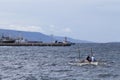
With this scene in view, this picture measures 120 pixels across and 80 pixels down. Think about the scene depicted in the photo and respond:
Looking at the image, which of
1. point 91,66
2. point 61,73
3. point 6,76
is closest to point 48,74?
point 61,73

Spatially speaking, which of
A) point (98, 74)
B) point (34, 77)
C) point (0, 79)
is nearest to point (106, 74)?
point (98, 74)

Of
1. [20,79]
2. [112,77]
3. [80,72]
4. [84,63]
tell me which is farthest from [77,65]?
[20,79]

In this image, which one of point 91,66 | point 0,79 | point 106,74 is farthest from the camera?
point 91,66

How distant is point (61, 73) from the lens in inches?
2667

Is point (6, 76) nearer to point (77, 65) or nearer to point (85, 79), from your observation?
point (85, 79)

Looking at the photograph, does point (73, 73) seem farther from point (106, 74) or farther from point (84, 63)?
point (84, 63)

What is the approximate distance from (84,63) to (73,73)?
46.5ft

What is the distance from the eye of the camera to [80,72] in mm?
69062

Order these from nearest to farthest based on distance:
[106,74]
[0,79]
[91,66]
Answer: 1. [0,79]
2. [106,74]
3. [91,66]

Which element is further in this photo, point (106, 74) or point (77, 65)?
point (77, 65)

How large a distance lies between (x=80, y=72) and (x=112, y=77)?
7.75 metres

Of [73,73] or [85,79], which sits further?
[73,73]

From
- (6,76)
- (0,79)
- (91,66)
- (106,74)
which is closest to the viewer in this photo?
(0,79)

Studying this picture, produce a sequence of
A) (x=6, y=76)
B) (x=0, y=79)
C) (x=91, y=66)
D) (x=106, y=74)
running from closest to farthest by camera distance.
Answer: (x=0, y=79)
(x=6, y=76)
(x=106, y=74)
(x=91, y=66)
